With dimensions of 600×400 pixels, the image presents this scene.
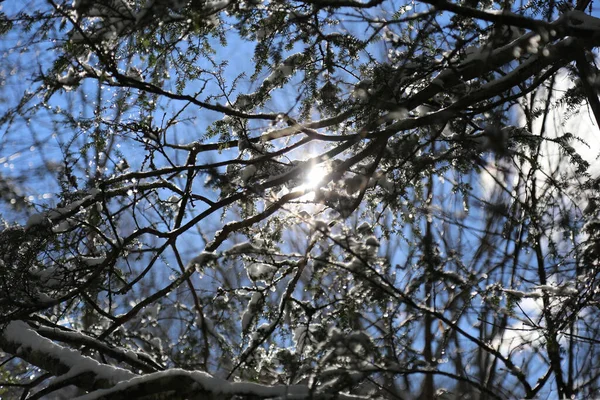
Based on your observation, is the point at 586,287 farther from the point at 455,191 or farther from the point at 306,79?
the point at 306,79

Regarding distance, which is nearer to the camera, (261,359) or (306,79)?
(306,79)

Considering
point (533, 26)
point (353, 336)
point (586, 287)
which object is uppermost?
point (533, 26)

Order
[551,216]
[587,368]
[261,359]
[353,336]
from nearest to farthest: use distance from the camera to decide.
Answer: [353,336] → [587,368] → [551,216] → [261,359]

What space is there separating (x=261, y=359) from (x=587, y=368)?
6.89ft

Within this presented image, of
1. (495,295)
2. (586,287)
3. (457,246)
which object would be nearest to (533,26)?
(457,246)

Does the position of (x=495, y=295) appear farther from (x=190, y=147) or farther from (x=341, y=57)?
(x=190, y=147)

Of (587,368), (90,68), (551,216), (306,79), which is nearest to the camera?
(90,68)

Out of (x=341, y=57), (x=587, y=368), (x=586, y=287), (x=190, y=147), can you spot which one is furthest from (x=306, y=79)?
(x=587, y=368)

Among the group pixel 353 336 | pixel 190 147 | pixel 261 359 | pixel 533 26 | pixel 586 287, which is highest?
pixel 190 147

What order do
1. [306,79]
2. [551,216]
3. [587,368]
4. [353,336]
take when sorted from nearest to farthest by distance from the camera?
[353,336] → [587,368] → [306,79] → [551,216]

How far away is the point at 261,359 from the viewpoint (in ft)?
13.3

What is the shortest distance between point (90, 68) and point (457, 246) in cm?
222

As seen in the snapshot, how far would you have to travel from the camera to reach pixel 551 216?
3.79m

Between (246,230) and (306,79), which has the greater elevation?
(306,79)
